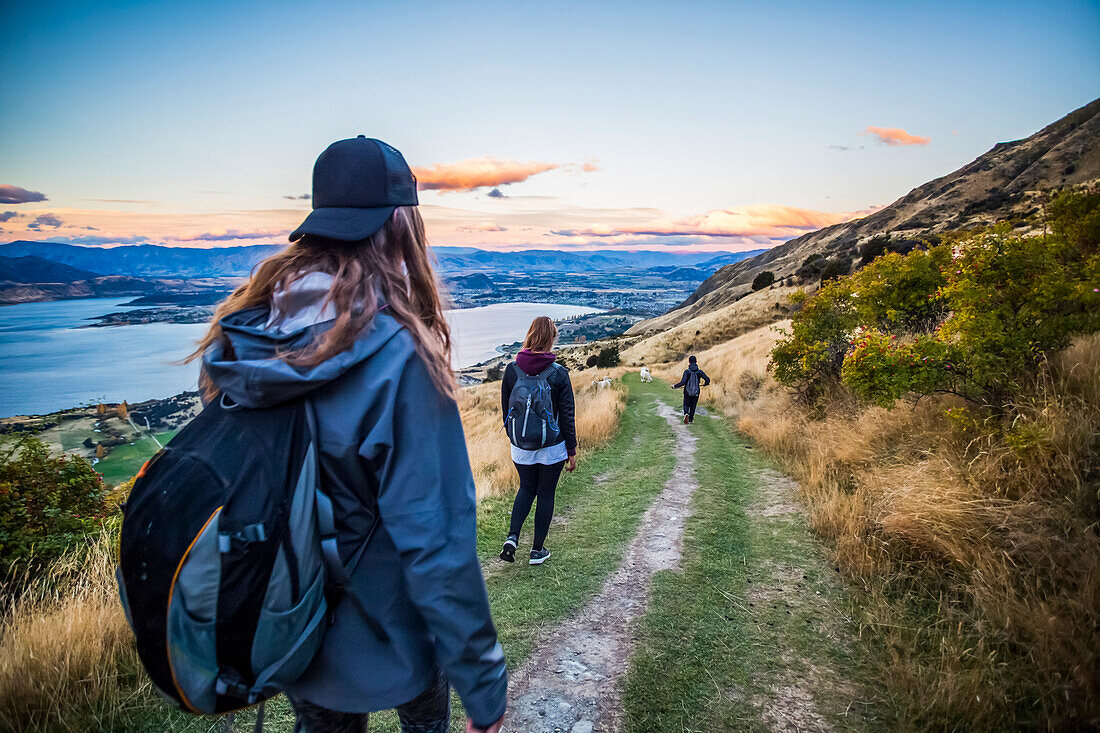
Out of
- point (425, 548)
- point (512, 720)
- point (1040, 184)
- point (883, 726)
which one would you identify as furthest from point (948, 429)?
point (1040, 184)

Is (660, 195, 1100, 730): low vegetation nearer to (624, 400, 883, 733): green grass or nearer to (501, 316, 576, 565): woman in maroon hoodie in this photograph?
(624, 400, 883, 733): green grass

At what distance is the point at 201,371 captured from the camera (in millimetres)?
1334

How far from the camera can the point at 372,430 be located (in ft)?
3.88

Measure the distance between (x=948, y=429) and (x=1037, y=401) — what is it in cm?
93

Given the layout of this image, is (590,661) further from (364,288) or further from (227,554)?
(364,288)

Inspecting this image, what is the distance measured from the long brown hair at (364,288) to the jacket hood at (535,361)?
2867 mm

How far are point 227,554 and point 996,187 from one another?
3023 inches

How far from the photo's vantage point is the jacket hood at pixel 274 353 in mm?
1097

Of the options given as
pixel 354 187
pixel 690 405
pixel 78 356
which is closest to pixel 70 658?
pixel 354 187

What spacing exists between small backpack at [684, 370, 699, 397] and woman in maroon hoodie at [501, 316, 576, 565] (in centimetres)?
708

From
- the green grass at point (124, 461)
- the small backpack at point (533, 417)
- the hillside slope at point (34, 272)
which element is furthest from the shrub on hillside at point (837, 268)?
the hillside slope at point (34, 272)

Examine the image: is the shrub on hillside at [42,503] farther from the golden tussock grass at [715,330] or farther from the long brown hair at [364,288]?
the golden tussock grass at [715,330]

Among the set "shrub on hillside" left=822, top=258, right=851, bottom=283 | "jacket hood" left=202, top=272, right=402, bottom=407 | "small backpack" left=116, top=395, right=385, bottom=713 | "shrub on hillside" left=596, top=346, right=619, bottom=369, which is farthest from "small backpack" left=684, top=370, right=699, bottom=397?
"shrub on hillside" left=822, top=258, right=851, bottom=283

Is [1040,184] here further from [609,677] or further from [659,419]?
[609,677]
